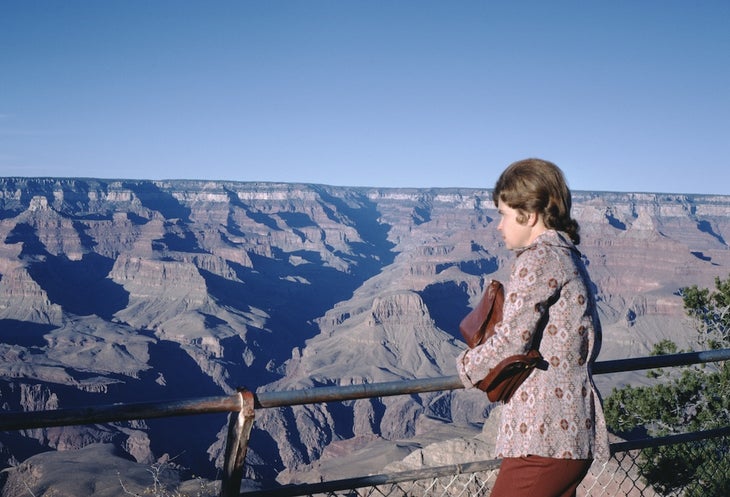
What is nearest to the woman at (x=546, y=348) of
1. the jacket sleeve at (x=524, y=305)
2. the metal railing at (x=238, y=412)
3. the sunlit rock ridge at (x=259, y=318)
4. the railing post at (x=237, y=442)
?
the jacket sleeve at (x=524, y=305)

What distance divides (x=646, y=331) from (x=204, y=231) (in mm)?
128196

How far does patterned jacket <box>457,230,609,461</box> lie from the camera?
2.68 m

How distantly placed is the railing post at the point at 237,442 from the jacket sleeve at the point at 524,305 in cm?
117

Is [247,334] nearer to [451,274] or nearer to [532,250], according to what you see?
[451,274]

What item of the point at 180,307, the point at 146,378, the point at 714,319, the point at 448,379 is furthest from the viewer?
the point at 180,307

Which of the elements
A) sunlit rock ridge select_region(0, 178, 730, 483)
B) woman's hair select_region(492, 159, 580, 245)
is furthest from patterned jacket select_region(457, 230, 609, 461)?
sunlit rock ridge select_region(0, 178, 730, 483)

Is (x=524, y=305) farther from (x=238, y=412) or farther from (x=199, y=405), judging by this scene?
(x=199, y=405)

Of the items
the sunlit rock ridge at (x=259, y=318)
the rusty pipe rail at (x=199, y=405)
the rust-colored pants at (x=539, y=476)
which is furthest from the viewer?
the sunlit rock ridge at (x=259, y=318)

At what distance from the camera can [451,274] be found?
143 meters

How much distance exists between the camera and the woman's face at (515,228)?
296cm

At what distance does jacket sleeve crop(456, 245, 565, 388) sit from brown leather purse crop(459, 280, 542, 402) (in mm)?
42

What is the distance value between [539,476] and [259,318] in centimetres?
12028

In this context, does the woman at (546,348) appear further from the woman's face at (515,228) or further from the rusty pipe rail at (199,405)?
the rusty pipe rail at (199,405)

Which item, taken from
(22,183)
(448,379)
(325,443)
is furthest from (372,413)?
(22,183)
